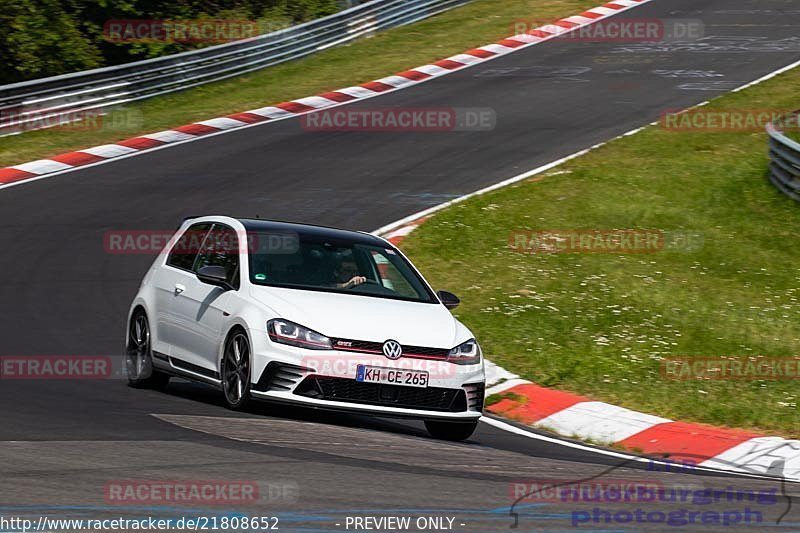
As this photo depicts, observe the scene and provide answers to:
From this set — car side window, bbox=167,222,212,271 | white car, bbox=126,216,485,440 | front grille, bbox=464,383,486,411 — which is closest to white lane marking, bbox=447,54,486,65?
car side window, bbox=167,222,212,271

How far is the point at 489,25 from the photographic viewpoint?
34.8m

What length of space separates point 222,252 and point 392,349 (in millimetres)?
2075

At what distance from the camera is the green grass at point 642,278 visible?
1175cm

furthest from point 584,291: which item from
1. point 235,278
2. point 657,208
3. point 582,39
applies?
point 582,39

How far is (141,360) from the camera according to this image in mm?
11234

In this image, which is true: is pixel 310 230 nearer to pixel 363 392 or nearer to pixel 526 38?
pixel 363 392

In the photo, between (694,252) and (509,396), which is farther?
(694,252)

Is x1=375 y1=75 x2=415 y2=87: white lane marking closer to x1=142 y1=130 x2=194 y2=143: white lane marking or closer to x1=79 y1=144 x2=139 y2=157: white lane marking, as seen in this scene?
x1=142 y1=130 x2=194 y2=143: white lane marking

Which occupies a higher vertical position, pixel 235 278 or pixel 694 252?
pixel 235 278

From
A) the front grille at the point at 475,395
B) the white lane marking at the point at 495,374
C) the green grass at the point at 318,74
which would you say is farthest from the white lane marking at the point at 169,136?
the front grille at the point at 475,395

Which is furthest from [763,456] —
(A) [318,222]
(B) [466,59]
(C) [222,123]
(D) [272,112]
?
(B) [466,59]

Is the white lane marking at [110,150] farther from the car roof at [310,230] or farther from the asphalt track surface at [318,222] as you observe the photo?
the car roof at [310,230]

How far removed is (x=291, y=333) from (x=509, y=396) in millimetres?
2687

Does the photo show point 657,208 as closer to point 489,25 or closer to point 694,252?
point 694,252
